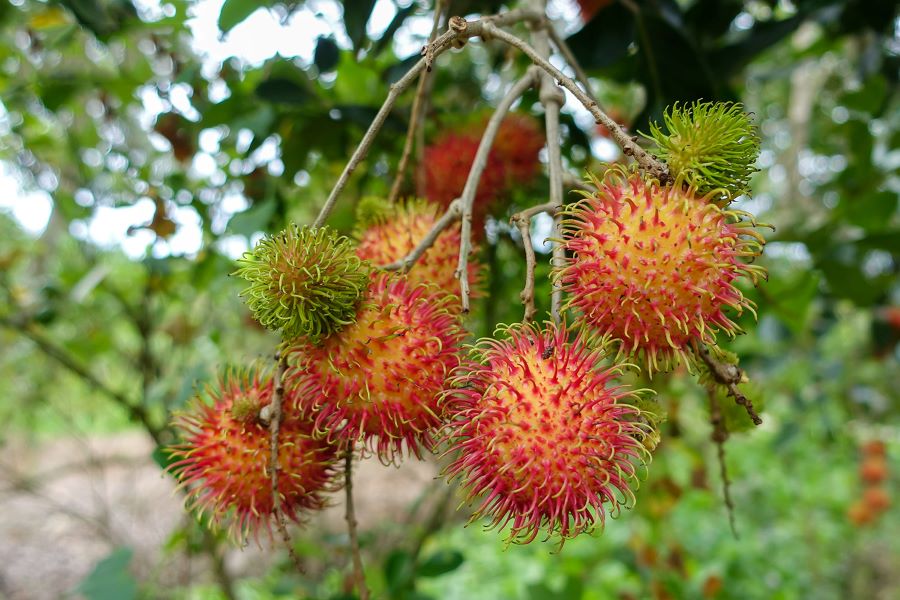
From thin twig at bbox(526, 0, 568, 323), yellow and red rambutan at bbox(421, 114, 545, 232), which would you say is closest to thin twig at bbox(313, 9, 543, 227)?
thin twig at bbox(526, 0, 568, 323)

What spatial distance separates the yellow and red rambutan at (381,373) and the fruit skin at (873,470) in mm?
3859

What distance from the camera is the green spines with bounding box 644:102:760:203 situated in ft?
2.42

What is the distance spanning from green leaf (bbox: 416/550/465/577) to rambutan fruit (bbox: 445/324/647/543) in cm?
75

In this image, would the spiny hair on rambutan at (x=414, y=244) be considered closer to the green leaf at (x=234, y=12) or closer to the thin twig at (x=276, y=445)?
the thin twig at (x=276, y=445)

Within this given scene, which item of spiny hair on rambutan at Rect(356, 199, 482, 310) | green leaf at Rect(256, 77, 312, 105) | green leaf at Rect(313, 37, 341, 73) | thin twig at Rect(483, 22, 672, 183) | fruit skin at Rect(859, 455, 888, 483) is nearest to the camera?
thin twig at Rect(483, 22, 672, 183)


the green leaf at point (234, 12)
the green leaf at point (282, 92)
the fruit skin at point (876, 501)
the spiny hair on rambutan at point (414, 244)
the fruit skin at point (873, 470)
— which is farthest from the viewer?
the fruit skin at point (873, 470)

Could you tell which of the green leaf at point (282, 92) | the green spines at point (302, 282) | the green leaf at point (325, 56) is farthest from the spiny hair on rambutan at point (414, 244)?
the green leaf at point (325, 56)

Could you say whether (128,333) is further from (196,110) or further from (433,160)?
(433,160)

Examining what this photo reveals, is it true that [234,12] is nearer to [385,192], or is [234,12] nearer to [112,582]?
[385,192]

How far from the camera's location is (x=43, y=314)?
6.34ft

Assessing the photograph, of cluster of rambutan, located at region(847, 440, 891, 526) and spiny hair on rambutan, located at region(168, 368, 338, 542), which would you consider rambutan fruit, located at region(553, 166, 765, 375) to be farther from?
cluster of rambutan, located at region(847, 440, 891, 526)

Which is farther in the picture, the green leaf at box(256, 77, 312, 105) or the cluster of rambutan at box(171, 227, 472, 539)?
the green leaf at box(256, 77, 312, 105)

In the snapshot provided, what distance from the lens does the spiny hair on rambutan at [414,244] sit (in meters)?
0.95

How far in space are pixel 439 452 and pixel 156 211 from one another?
1.05 metres
